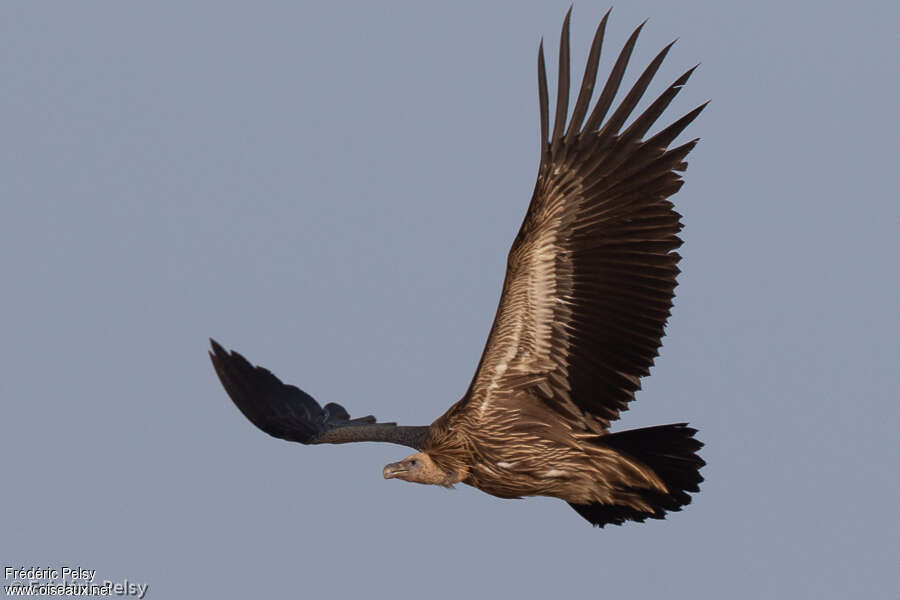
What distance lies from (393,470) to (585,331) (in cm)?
160

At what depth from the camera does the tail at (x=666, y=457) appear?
381 inches

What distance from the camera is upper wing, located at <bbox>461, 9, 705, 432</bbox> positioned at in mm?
9391

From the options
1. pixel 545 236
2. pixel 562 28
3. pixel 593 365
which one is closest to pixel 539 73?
pixel 562 28

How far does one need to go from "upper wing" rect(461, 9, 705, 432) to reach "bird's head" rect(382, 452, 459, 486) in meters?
0.67

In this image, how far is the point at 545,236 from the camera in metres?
9.47

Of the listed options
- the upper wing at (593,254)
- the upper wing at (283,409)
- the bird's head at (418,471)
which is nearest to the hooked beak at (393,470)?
the bird's head at (418,471)

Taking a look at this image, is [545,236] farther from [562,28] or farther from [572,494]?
[572,494]

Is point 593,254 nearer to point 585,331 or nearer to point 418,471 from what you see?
point 585,331

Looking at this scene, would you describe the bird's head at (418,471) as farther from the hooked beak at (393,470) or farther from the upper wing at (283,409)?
the upper wing at (283,409)

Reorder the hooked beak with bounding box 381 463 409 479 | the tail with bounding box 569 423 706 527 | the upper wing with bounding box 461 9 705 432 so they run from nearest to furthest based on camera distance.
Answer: the upper wing with bounding box 461 9 705 432
the tail with bounding box 569 423 706 527
the hooked beak with bounding box 381 463 409 479

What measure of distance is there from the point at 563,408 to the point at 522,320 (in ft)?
2.41

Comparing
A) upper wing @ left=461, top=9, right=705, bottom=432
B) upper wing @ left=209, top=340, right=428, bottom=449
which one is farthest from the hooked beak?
upper wing @ left=209, top=340, right=428, bottom=449

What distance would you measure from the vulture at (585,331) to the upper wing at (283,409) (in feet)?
5.51

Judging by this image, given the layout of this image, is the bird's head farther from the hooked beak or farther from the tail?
the tail
